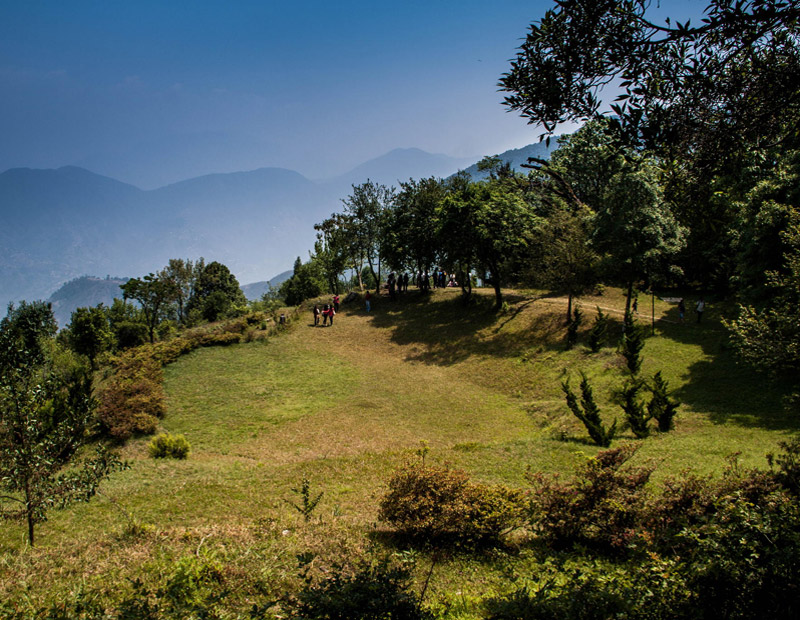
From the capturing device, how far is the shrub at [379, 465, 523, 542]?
7.32 meters

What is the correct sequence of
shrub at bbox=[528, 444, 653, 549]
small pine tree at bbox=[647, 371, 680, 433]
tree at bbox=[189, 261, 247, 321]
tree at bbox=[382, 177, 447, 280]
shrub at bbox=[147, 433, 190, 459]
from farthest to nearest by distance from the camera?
tree at bbox=[189, 261, 247, 321]
tree at bbox=[382, 177, 447, 280]
shrub at bbox=[147, 433, 190, 459]
small pine tree at bbox=[647, 371, 680, 433]
shrub at bbox=[528, 444, 653, 549]

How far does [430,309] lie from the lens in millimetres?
35844

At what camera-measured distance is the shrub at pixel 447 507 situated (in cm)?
732

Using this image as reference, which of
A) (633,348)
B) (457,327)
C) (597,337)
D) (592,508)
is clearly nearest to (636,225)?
(597,337)

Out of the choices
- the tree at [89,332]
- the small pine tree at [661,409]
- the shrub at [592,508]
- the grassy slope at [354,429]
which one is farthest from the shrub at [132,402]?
the small pine tree at [661,409]

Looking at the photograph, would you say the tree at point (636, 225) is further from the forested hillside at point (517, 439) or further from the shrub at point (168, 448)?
the shrub at point (168, 448)

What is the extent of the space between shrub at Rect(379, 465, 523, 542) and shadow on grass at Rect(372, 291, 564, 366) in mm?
17835

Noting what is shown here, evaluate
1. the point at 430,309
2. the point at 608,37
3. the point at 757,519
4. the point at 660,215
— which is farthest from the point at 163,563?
the point at 430,309

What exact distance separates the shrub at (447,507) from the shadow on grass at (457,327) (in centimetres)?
1783

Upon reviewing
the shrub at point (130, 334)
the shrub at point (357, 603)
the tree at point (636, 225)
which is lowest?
the shrub at point (357, 603)

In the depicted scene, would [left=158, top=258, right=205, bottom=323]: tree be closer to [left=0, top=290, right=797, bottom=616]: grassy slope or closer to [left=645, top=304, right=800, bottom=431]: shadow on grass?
[left=0, top=290, right=797, bottom=616]: grassy slope

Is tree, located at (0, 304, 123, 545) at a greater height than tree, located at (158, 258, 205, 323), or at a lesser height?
lesser

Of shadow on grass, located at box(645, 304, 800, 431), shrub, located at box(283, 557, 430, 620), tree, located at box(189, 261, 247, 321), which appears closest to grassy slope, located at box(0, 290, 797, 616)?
shadow on grass, located at box(645, 304, 800, 431)

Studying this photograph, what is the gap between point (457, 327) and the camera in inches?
1224
